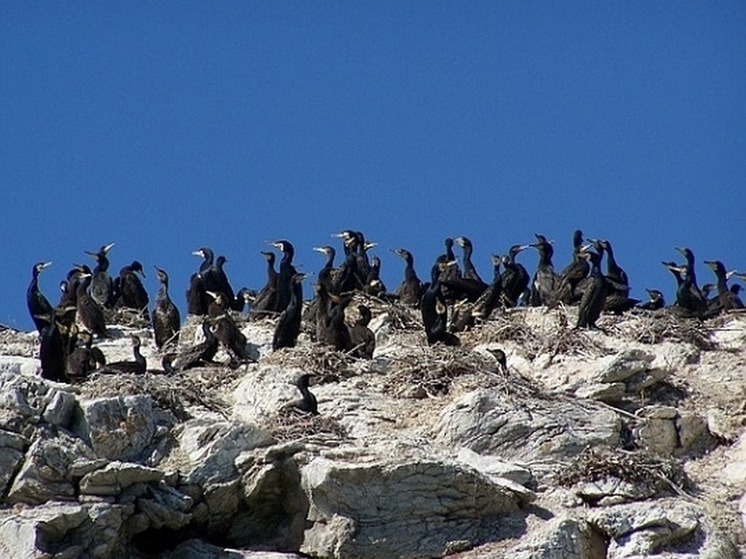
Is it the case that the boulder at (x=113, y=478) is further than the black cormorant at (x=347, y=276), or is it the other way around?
the black cormorant at (x=347, y=276)

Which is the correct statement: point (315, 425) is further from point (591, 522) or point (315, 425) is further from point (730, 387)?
point (730, 387)

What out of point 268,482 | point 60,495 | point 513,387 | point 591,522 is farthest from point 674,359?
point 60,495

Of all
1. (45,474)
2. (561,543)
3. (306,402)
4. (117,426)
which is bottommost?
(561,543)

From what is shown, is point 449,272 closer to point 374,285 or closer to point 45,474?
point 374,285

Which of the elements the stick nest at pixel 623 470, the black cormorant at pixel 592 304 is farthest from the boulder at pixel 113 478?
the black cormorant at pixel 592 304

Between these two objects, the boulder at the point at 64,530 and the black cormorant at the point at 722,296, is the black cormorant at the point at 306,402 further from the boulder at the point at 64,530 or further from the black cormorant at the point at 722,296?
the black cormorant at the point at 722,296

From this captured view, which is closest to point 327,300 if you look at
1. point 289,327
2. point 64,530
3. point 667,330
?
point 289,327

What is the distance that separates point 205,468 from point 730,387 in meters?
8.05

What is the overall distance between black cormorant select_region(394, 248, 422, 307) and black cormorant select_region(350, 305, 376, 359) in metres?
3.72

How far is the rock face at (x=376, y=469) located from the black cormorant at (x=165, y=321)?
408 centimetres

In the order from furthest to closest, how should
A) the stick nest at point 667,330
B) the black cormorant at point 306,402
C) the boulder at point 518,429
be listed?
the stick nest at point 667,330 → the black cormorant at point 306,402 → the boulder at point 518,429

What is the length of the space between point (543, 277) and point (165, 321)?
23.9ft

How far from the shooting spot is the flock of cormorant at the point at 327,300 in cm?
2884

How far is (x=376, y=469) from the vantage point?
75.7 feet
